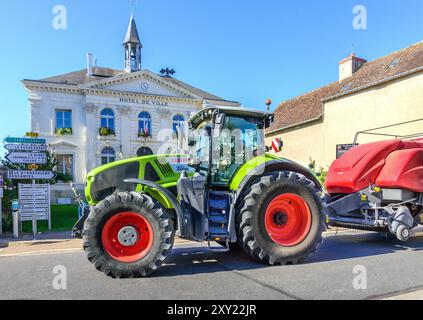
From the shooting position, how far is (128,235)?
501 cm

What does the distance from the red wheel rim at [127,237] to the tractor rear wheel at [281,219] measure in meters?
1.47

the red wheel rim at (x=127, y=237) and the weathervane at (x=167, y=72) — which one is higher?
the weathervane at (x=167, y=72)

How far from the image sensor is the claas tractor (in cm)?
658

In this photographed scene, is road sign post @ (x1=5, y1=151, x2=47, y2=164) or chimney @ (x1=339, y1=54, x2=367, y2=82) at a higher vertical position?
chimney @ (x1=339, y1=54, x2=367, y2=82)

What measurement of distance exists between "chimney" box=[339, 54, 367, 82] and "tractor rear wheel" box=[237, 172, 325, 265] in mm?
17470

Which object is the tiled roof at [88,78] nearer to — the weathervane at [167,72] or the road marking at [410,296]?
the weathervane at [167,72]

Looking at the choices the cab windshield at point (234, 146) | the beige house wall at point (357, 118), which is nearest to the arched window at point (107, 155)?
the beige house wall at point (357, 118)

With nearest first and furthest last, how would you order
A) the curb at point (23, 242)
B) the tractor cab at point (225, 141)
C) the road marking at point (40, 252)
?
1. the tractor cab at point (225, 141)
2. the road marking at point (40, 252)
3. the curb at point (23, 242)

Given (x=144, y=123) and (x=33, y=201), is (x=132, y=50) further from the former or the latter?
(x=33, y=201)

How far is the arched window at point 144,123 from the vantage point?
29.2 m

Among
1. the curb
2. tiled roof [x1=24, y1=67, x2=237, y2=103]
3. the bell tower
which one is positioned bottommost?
the curb

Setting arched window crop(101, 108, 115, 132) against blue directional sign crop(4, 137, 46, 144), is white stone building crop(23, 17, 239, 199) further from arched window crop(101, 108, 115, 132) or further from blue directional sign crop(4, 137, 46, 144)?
blue directional sign crop(4, 137, 46, 144)

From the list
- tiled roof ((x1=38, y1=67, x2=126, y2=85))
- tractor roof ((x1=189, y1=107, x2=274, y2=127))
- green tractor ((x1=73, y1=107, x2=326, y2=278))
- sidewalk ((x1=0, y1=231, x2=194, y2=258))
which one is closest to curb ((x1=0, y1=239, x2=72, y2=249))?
sidewalk ((x1=0, y1=231, x2=194, y2=258))
